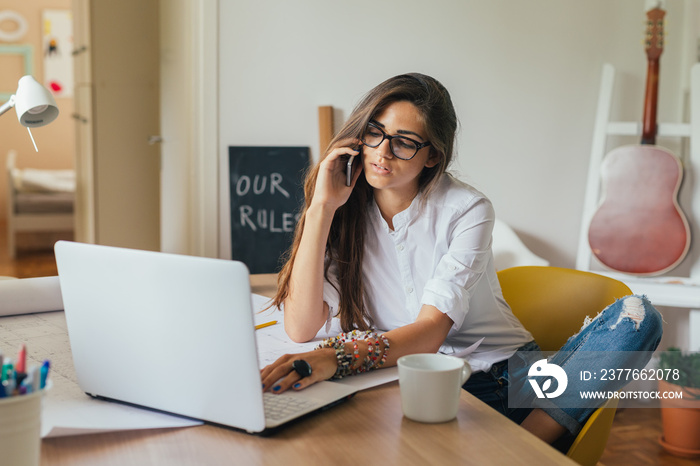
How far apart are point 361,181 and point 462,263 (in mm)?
309

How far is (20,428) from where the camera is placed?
0.57 m

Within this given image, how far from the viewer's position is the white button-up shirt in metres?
1.27

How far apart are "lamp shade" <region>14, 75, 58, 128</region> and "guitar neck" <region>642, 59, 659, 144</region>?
2.27m

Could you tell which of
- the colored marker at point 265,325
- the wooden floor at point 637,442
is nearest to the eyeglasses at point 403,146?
the colored marker at point 265,325

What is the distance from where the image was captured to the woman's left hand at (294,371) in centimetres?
86

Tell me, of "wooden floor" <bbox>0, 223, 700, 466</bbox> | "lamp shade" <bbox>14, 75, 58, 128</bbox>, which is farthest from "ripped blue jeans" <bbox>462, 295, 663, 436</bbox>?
"wooden floor" <bbox>0, 223, 700, 466</bbox>

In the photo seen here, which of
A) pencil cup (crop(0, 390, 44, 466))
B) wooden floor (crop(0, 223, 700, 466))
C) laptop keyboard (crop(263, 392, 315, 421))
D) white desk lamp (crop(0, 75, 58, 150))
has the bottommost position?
wooden floor (crop(0, 223, 700, 466))

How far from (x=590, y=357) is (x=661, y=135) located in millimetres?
1882

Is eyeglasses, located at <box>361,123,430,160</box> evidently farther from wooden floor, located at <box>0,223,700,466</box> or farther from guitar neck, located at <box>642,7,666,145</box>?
guitar neck, located at <box>642,7,666,145</box>

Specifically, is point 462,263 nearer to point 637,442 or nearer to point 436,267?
point 436,267

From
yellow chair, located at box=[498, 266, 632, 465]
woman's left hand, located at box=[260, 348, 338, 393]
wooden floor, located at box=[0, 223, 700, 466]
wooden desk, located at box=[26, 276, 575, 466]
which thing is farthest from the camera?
wooden floor, located at box=[0, 223, 700, 466]

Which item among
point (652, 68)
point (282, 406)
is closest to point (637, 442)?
point (652, 68)

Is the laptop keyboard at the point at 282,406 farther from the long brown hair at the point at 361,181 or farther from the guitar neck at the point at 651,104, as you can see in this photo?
the guitar neck at the point at 651,104

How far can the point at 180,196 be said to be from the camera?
107 inches
